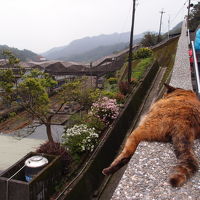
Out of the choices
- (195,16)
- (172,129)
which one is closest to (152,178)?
(172,129)

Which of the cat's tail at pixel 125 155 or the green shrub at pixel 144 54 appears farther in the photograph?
the green shrub at pixel 144 54

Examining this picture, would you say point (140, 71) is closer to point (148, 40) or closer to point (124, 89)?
point (124, 89)

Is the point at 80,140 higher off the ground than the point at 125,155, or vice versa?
the point at 125,155

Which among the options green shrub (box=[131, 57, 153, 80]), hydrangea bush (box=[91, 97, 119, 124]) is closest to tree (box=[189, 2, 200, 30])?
green shrub (box=[131, 57, 153, 80])

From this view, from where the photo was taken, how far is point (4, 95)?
11070 mm

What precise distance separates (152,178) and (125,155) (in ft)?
2.16

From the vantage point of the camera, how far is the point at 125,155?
3.71 metres

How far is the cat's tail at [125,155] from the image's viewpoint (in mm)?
3414

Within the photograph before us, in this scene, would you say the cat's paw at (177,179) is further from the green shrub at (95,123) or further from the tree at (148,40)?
the tree at (148,40)

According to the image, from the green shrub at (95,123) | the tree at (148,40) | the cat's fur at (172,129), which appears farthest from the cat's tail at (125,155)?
the tree at (148,40)

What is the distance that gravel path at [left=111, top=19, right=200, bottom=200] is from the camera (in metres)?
2.83

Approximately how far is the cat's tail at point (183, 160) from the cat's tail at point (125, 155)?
0.62m

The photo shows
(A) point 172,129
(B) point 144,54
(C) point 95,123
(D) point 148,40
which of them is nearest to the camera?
(A) point 172,129

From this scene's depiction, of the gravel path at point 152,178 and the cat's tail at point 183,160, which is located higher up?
the cat's tail at point 183,160
